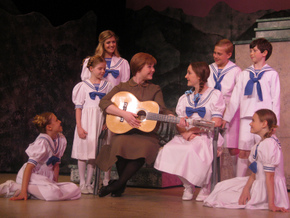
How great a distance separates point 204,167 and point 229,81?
1179mm

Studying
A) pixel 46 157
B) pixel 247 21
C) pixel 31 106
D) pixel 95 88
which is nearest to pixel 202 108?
pixel 95 88

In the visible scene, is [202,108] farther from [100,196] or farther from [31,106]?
[31,106]

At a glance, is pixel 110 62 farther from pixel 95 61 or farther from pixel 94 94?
pixel 94 94

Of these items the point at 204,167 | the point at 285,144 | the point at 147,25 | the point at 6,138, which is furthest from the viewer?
the point at 147,25

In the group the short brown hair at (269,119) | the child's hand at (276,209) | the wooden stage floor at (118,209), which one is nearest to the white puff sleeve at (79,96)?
the wooden stage floor at (118,209)

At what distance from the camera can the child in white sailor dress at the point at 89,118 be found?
489 cm

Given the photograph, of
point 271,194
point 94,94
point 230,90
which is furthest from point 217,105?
point 94,94

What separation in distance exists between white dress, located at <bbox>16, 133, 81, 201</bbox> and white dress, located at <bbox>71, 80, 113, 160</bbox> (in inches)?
14.0

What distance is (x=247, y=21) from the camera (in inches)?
291

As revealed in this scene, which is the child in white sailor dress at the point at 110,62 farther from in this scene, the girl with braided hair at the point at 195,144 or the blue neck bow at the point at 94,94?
the girl with braided hair at the point at 195,144

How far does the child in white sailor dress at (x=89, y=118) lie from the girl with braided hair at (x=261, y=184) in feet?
5.06

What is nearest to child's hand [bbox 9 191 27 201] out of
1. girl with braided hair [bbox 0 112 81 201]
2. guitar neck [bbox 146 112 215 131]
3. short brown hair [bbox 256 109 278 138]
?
girl with braided hair [bbox 0 112 81 201]

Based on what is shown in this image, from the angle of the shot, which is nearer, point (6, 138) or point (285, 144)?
point (285, 144)

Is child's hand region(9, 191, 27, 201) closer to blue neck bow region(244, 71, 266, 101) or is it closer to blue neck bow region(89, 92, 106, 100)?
blue neck bow region(89, 92, 106, 100)
